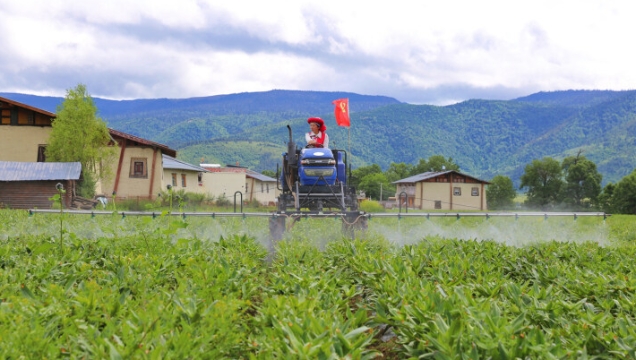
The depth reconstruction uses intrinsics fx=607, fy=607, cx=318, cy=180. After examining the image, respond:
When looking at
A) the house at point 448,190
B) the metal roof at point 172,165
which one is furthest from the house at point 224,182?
the house at point 448,190

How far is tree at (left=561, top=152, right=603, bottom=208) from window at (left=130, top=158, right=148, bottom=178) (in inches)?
2056

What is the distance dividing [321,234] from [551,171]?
70.7m

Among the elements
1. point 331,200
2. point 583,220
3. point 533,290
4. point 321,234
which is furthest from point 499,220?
point 533,290

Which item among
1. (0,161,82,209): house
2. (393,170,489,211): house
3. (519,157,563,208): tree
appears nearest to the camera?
(0,161,82,209): house

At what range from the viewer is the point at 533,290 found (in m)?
4.78

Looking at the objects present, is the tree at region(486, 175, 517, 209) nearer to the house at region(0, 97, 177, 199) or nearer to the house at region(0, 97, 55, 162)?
the house at region(0, 97, 177, 199)

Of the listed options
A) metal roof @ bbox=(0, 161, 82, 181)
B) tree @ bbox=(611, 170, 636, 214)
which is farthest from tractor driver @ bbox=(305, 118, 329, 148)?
tree @ bbox=(611, 170, 636, 214)

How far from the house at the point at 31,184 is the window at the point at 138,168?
8867 millimetres

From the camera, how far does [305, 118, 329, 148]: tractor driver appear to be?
Answer: 15828 mm

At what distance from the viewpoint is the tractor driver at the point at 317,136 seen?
51.9ft

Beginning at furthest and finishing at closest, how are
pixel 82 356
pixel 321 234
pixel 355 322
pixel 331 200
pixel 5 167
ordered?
pixel 5 167 < pixel 331 200 < pixel 321 234 < pixel 355 322 < pixel 82 356

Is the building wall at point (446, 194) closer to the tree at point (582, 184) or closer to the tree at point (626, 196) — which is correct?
the tree at point (582, 184)

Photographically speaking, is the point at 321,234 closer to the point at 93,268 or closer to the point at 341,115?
the point at 93,268

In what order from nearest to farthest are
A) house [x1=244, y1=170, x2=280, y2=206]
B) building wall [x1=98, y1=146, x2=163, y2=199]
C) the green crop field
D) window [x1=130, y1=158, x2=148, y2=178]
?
the green crop field
building wall [x1=98, y1=146, x2=163, y2=199]
window [x1=130, y1=158, x2=148, y2=178]
house [x1=244, y1=170, x2=280, y2=206]
